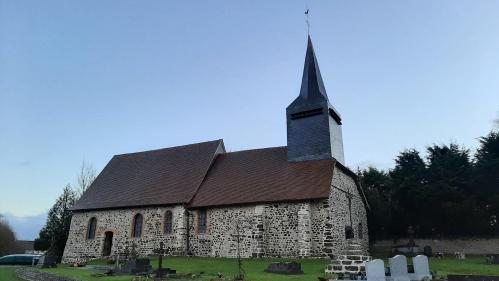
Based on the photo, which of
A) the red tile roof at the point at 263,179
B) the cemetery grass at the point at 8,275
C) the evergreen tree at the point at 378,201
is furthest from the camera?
the evergreen tree at the point at 378,201

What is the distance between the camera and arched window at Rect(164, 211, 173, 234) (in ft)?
67.4

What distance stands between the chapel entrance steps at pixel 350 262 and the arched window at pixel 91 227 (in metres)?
17.5

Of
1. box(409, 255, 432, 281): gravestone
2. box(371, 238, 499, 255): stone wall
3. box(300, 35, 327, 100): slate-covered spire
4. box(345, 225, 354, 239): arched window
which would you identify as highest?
box(300, 35, 327, 100): slate-covered spire

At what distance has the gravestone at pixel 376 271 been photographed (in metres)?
9.16

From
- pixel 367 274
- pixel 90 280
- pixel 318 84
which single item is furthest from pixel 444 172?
pixel 90 280

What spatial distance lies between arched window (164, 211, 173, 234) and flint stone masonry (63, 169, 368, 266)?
0.77 feet

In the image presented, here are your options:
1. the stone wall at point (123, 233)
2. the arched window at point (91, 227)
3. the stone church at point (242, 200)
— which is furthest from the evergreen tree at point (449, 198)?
the arched window at point (91, 227)

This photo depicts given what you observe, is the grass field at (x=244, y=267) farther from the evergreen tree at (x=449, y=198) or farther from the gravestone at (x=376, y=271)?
the evergreen tree at (x=449, y=198)

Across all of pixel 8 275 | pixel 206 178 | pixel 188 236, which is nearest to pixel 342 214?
pixel 206 178

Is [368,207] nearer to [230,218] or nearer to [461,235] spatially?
[461,235]

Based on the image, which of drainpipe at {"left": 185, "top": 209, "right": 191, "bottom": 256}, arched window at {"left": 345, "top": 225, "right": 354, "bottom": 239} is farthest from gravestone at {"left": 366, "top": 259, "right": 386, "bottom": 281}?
drainpipe at {"left": 185, "top": 209, "right": 191, "bottom": 256}

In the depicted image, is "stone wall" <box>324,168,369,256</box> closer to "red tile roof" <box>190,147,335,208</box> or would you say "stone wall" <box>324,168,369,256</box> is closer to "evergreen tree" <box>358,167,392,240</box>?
"red tile roof" <box>190,147,335,208</box>

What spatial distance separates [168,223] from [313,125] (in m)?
10.4

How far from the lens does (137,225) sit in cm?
2175
